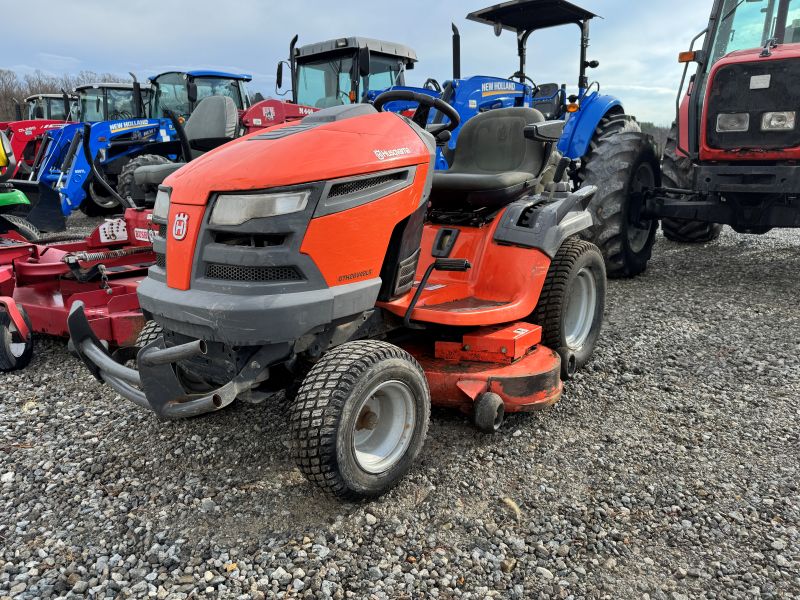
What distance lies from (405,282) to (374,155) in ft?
1.96

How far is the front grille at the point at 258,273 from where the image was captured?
212cm

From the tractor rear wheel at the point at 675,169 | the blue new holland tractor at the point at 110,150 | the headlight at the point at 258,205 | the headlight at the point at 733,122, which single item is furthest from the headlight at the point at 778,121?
the blue new holland tractor at the point at 110,150

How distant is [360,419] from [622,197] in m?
3.90

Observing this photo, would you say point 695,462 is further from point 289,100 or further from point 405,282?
point 289,100

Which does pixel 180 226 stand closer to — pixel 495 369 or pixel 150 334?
pixel 150 334

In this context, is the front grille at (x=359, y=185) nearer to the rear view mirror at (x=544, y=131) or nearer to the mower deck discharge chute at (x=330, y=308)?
the mower deck discharge chute at (x=330, y=308)

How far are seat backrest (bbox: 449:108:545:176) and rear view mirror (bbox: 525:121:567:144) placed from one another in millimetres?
184

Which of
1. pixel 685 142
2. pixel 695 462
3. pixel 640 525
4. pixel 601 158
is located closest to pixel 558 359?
pixel 695 462

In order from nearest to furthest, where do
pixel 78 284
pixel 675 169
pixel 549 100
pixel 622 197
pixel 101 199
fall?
1. pixel 78 284
2. pixel 622 197
3. pixel 675 169
4. pixel 549 100
5. pixel 101 199

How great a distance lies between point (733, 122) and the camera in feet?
17.2

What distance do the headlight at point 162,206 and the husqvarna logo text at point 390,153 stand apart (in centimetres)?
82

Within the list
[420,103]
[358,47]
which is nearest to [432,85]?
[358,47]

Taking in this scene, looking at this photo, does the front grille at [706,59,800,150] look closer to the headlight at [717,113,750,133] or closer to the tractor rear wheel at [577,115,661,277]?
the headlight at [717,113,750,133]

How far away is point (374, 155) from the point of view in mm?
2297
